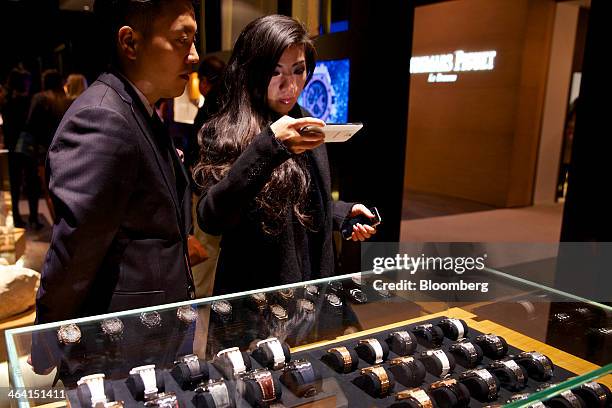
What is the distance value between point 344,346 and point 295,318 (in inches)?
6.2

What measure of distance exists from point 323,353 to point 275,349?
0.36 feet

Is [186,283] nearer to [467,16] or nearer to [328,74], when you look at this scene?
[328,74]

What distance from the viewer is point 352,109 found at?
3646 mm

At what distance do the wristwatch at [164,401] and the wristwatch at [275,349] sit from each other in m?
0.21

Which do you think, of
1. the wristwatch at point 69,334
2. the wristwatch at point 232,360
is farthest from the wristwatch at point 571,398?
the wristwatch at point 69,334

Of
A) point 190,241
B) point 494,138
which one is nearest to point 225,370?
point 190,241

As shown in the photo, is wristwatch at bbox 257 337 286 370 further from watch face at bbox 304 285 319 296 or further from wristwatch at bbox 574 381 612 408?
wristwatch at bbox 574 381 612 408

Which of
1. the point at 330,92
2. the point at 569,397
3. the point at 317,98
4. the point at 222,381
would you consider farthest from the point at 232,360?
the point at 317,98

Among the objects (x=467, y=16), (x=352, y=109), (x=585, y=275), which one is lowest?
(x=585, y=275)

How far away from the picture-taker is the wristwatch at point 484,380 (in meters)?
0.99

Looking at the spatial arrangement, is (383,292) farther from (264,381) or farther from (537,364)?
(264,381)

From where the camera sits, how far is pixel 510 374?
1.05 m

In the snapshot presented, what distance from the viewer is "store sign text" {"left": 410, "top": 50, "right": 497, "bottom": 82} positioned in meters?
7.28

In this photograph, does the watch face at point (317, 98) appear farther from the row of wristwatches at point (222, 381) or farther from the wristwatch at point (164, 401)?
the wristwatch at point (164, 401)
